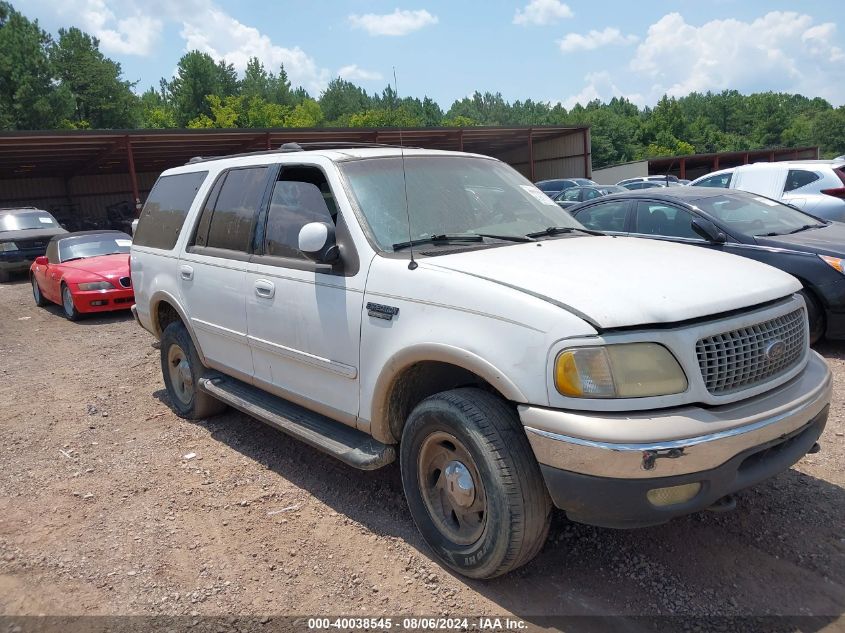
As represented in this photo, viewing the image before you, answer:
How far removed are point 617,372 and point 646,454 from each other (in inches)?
12.5

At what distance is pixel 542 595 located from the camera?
9.57ft

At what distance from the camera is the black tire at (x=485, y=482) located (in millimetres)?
2686

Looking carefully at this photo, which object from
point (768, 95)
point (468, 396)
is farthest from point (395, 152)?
point (768, 95)

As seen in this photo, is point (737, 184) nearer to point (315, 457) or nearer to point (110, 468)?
point (315, 457)

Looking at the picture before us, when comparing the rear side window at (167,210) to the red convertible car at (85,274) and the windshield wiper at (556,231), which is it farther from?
the red convertible car at (85,274)

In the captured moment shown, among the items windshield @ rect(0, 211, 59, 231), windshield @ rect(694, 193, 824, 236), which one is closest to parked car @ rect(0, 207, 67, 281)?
A: windshield @ rect(0, 211, 59, 231)

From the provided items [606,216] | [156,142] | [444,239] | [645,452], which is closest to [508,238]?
[444,239]

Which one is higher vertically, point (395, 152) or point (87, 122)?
point (87, 122)

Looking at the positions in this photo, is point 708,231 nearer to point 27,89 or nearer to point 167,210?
point 167,210

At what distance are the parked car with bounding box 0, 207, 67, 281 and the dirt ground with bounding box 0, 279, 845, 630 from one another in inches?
480

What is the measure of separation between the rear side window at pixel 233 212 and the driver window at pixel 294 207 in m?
0.21

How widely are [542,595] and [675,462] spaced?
0.96m

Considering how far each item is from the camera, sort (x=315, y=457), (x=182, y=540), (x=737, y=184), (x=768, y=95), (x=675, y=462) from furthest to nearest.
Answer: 1. (x=768, y=95)
2. (x=737, y=184)
3. (x=315, y=457)
4. (x=182, y=540)
5. (x=675, y=462)

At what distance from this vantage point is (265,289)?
3953 millimetres
